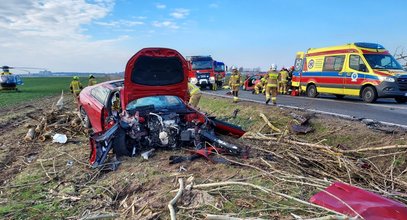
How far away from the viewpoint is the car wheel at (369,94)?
14094 mm

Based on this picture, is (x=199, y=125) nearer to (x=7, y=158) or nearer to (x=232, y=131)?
(x=232, y=131)

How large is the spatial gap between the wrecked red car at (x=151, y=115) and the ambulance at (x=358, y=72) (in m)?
9.23

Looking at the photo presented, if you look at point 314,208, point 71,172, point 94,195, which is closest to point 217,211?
point 314,208

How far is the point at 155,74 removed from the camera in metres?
7.31

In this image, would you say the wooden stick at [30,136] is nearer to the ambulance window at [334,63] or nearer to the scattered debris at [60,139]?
the scattered debris at [60,139]

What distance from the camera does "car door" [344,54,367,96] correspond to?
1445 centimetres

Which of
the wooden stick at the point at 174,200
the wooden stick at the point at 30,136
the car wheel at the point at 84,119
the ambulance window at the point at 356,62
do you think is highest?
the ambulance window at the point at 356,62

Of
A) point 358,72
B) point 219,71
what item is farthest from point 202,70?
point 358,72

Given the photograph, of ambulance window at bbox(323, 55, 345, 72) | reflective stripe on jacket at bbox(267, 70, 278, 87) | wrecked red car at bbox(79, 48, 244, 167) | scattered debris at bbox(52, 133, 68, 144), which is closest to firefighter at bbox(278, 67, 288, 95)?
ambulance window at bbox(323, 55, 345, 72)

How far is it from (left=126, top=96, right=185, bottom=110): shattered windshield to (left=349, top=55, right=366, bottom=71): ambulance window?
10220mm

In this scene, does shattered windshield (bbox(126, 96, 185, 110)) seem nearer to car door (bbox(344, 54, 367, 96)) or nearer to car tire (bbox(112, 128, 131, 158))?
car tire (bbox(112, 128, 131, 158))

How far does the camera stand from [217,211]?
3.78m

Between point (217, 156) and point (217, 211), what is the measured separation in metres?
2.17

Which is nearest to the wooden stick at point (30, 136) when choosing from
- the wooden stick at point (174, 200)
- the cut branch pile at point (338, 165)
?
the wooden stick at point (174, 200)
